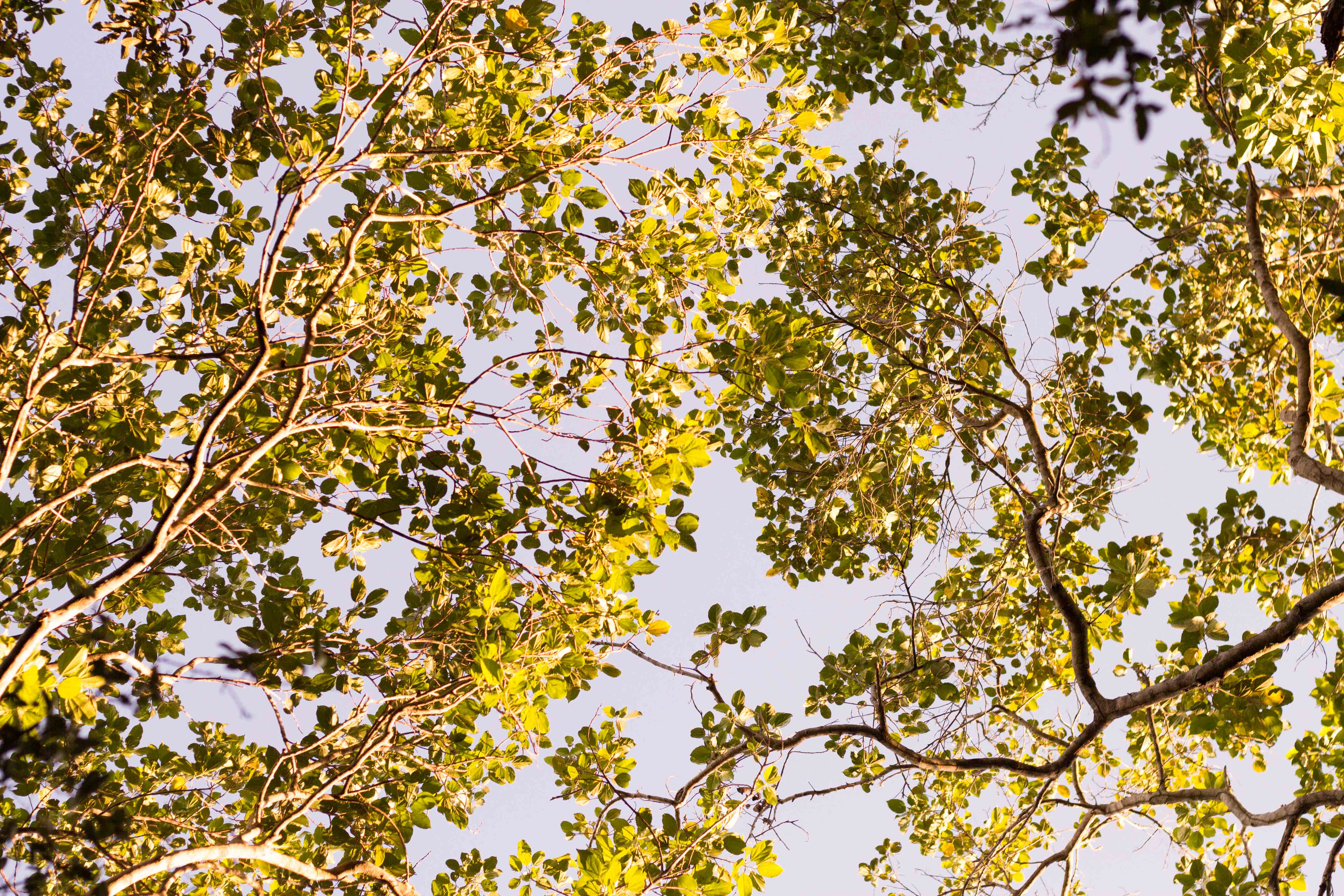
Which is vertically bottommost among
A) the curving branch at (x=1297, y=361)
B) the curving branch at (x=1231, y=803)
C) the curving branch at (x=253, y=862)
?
the curving branch at (x=253, y=862)

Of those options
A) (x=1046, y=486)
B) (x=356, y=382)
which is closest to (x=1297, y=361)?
(x=1046, y=486)

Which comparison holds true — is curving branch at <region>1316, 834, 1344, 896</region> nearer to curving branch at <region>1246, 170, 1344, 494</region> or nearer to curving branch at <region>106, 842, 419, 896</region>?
curving branch at <region>1246, 170, 1344, 494</region>

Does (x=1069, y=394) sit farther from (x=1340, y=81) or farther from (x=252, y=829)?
(x=252, y=829)

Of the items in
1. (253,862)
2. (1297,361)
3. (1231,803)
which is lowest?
(253,862)

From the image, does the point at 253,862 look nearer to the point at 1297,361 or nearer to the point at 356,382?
the point at 356,382

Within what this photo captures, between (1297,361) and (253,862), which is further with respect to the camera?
(1297,361)

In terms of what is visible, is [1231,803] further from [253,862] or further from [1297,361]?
[253,862]

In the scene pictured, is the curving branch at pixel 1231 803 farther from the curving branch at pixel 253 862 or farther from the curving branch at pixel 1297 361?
the curving branch at pixel 253 862

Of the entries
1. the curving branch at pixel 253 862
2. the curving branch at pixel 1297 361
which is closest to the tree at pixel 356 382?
the curving branch at pixel 253 862

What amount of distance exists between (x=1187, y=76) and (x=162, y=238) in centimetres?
613

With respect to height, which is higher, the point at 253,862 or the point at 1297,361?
the point at 1297,361

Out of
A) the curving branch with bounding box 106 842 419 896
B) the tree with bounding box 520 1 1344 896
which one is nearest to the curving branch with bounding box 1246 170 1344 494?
the tree with bounding box 520 1 1344 896

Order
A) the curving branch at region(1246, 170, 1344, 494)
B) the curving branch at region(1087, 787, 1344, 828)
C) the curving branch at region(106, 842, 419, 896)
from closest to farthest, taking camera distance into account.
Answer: the curving branch at region(106, 842, 419, 896) → the curving branch at region(1087, 787, 1344, 828) → the curving branch at region(1246, 170, 1344, 494)

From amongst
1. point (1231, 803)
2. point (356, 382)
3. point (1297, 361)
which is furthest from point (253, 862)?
point (1297, 361)
